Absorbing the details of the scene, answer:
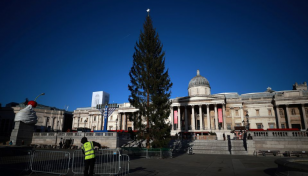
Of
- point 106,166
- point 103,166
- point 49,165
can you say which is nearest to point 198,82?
point 103,166

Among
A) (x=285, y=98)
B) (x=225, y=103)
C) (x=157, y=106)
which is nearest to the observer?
(x=157, y=106)

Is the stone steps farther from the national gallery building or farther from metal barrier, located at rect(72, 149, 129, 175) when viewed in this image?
the national gallery building

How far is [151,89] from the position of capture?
2233 cm

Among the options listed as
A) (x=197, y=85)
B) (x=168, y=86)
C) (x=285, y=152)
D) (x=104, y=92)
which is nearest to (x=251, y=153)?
(x=285, y=152)

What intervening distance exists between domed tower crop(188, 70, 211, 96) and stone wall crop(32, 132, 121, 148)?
33507 millimetres

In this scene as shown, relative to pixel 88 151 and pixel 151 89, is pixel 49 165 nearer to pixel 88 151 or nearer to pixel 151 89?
pixel 88 151

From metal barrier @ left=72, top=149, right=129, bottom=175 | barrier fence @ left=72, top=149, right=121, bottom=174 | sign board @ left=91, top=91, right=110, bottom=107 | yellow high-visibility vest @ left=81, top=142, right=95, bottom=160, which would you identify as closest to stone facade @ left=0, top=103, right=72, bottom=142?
sign board @ left=91, top=91, right=110, bottom=107

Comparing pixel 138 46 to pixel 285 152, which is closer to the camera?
pixel 285 152

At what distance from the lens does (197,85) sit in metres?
56.8

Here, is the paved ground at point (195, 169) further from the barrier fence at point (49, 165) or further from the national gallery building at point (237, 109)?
the national gallery building at point (237, 109)

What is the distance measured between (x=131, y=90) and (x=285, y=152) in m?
20.9

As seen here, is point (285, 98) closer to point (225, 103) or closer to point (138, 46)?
point (225, 103)

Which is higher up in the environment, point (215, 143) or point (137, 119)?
point (137, 119)

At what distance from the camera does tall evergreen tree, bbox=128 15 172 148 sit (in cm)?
2062
